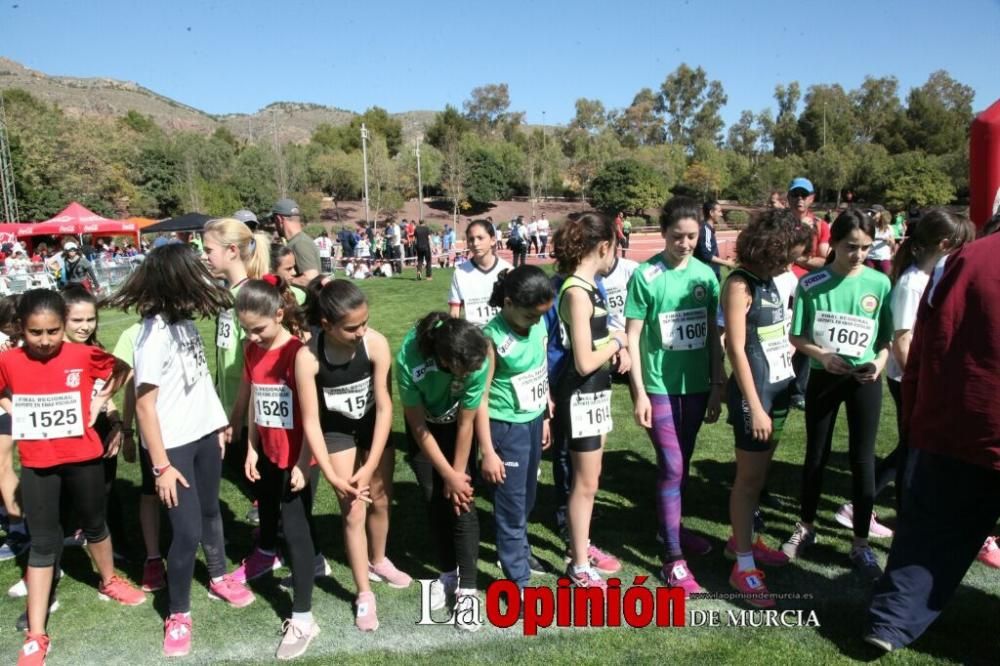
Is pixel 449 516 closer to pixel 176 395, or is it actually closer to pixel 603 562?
pixel 603 562

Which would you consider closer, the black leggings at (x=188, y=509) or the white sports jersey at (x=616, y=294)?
the black leggings at (x=188, y=509)

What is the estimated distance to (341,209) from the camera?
60.3 m

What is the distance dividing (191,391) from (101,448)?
1.68 feet

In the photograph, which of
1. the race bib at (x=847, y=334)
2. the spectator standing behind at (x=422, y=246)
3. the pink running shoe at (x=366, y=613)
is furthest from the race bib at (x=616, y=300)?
the spectator standing behind at (x=422, y=246)

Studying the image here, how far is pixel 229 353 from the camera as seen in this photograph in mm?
3959

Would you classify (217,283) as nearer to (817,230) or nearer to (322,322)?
(322,322)

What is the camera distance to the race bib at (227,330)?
3.89 m

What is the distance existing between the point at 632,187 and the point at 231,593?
55.5m

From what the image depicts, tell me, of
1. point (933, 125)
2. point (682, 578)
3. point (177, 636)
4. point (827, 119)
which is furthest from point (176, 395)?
point (827, 119)

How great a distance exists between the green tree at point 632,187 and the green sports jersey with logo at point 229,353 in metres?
53.6

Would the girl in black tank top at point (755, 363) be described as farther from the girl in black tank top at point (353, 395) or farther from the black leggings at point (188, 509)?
the black leggings at point (188, 509)

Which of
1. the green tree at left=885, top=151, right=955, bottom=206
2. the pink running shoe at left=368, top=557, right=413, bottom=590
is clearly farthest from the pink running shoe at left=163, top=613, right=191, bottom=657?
the green tree at left=885, top=151, right=955, bottom=206

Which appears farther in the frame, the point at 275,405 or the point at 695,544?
the point at 695,544

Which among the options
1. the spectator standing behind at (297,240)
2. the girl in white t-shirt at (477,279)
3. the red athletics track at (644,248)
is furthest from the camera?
the red athletics track at (644,248)
